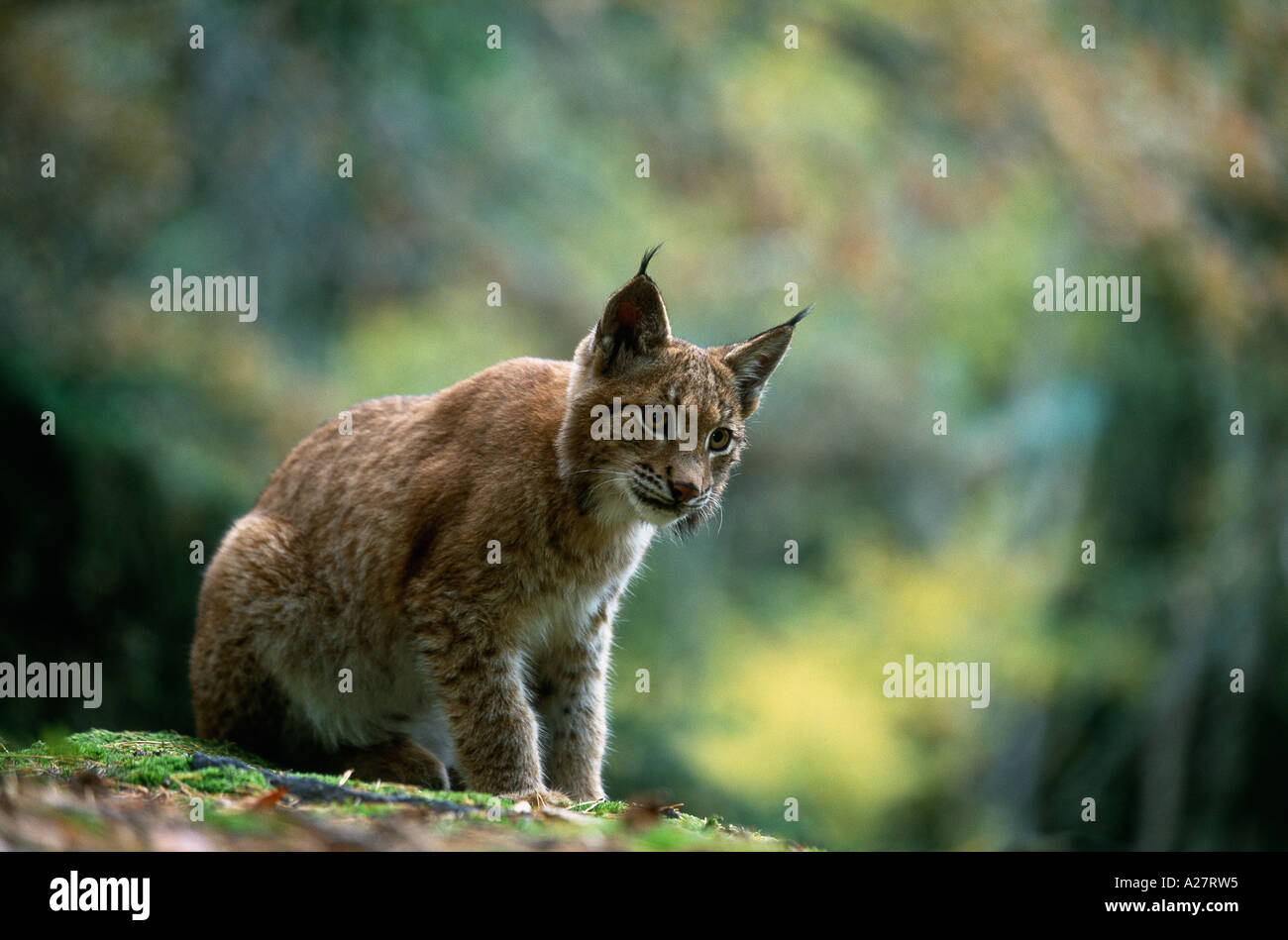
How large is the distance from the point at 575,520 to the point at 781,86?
11307mm

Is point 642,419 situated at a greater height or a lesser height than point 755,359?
lesser

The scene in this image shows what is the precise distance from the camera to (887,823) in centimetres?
1311

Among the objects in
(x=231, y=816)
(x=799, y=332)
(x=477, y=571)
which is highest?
(x=799, y=332)

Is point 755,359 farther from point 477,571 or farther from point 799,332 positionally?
point 799,332

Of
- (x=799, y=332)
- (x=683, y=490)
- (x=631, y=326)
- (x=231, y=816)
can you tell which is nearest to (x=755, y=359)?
(x=631, y=326)

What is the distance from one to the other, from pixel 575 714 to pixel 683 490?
133 centimetres

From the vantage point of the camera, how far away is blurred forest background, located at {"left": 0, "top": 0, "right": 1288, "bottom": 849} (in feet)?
28.8

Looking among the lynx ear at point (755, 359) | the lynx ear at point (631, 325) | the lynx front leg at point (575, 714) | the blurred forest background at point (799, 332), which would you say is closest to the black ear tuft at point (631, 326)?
the lynx ear at point (631, 325)

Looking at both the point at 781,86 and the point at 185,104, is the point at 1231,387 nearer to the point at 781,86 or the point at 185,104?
the point at 781,86

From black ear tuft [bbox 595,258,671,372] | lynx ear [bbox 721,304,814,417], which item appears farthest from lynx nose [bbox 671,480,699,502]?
lynx ear [bbox 721,304,814,417]

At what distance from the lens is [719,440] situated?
548 centimetres

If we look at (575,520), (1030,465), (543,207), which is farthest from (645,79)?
(575,520)

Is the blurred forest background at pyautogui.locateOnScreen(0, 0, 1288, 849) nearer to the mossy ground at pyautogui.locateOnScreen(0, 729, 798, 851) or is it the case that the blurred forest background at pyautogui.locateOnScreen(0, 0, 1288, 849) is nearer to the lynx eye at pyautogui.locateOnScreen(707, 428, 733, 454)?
the mossy ground at pyautogui.locateOnScreen(0, 729, 798, 851)

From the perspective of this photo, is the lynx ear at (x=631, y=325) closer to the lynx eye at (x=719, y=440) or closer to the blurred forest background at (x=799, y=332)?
the lynx eye at (x=719, y=440)
